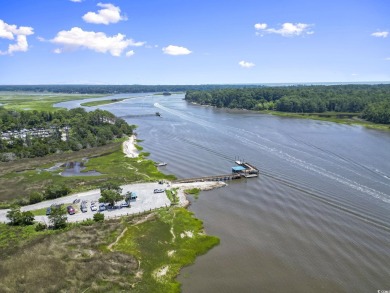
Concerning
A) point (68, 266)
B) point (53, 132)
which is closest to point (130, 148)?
point (53, 132)

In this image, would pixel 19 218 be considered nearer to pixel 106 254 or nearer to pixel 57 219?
pixel 57 219

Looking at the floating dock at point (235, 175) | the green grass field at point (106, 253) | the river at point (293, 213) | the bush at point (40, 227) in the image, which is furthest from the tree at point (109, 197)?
the floating dock at point (235, 175)

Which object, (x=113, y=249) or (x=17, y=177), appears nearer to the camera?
(x=113, y=249)

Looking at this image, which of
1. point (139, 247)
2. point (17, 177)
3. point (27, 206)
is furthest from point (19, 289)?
point (17, 177)

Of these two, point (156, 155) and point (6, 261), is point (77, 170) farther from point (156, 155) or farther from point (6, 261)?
point (6, 261)

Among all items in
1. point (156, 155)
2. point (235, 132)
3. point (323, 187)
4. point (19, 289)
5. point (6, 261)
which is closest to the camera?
point (19, 289)

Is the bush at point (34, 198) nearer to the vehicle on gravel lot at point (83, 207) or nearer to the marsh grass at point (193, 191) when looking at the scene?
the vehicle on gravel lot at point (83, 207)

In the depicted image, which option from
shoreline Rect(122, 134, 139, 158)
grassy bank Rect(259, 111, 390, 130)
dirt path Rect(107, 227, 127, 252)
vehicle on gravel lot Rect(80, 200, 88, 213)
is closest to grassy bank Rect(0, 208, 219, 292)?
dirt path Rect(107, 227, 127, 252)
